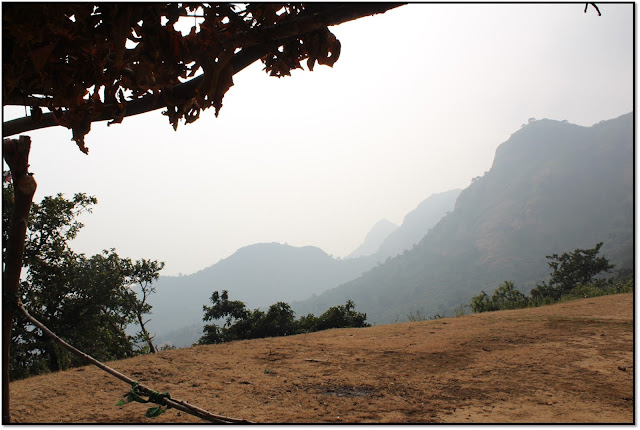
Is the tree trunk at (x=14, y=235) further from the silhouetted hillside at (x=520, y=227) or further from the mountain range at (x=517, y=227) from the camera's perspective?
the silhouetted hillside at (x=520, y=227)

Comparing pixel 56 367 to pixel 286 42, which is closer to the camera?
pixel 286 42

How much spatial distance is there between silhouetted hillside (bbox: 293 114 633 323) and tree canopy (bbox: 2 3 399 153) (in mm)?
80637

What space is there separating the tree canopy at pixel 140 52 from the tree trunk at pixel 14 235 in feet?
0.58

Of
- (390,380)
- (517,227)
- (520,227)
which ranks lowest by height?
(390,380)

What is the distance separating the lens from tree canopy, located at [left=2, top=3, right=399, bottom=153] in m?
1.28

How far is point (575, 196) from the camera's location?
108 m

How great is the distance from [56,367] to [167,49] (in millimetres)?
14336

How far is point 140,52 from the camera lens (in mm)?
1503

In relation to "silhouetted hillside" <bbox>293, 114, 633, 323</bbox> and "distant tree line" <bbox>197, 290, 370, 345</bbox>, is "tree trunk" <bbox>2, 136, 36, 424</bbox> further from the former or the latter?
"silhouetted hillside" <bbox>293, 114, 633, 323</bbox>

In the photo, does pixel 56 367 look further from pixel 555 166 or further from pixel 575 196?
pixel 555 166

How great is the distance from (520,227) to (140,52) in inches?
4791

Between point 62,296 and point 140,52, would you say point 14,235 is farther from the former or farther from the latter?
point 62,296

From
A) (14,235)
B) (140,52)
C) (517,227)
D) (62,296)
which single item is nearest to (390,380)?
(14,235)

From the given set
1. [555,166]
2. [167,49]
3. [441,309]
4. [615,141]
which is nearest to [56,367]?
[167,49]
